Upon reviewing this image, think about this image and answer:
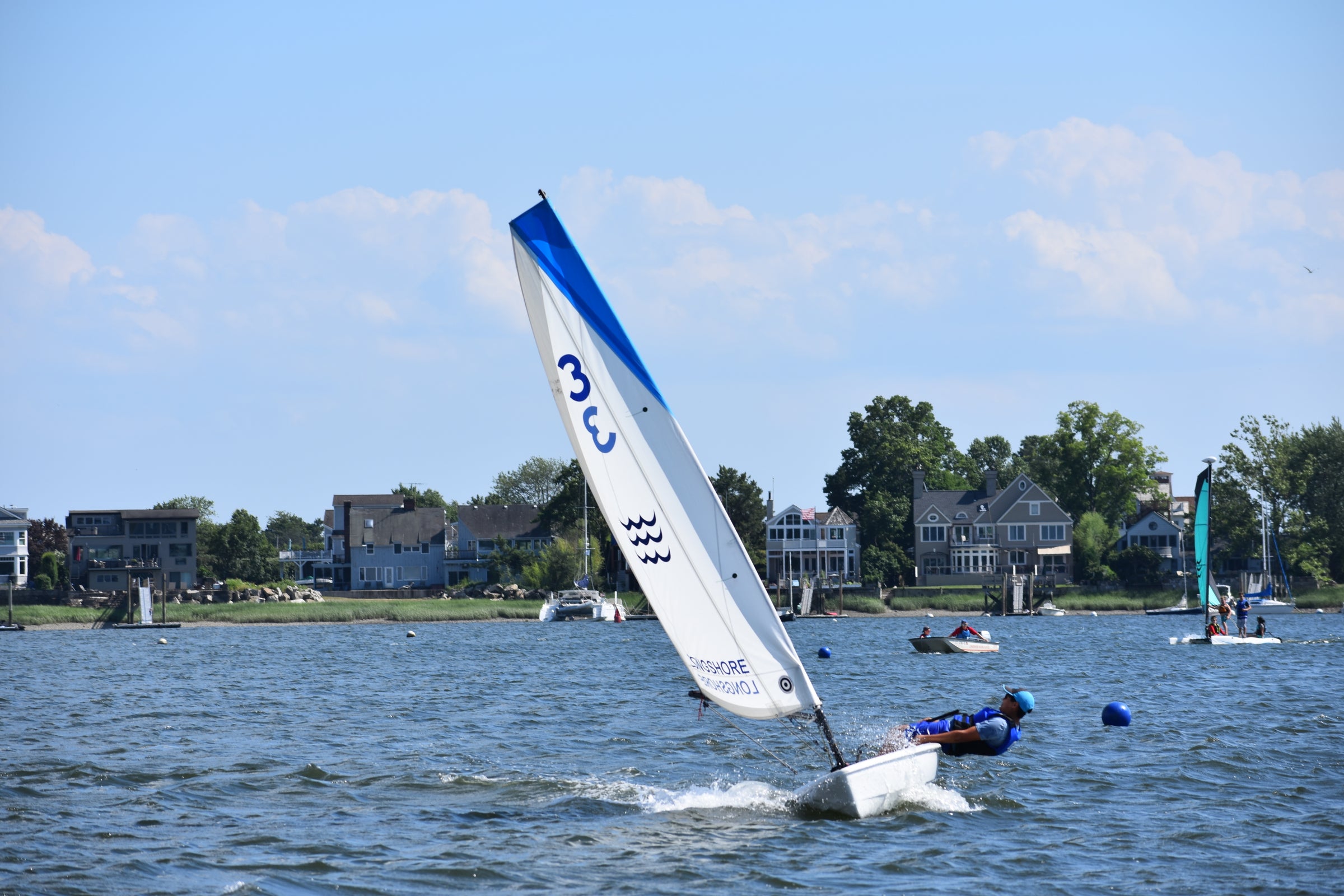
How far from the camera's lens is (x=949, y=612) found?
271 ft

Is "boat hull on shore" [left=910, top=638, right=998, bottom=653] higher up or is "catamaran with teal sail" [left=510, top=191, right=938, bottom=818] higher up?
"catamaran with teal sail" [left=510, top=191, right=938, bottom=818]

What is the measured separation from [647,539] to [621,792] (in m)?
4.43

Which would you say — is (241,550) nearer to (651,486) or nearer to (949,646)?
(949,646)

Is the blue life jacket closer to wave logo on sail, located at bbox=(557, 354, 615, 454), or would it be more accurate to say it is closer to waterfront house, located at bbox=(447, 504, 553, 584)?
wave logo on sail, located at bbox=(557, 354, 615, 454)

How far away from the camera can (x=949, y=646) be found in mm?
44594

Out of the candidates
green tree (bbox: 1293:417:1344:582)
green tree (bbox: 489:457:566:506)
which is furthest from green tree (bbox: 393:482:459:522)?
green tree (bbox: 1293:417:1344:582)

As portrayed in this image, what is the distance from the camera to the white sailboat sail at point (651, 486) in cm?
1230

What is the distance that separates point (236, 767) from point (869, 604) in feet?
225

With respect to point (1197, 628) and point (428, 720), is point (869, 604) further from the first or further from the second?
point (428, 720)

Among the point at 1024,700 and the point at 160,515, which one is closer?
the point at 1024,700

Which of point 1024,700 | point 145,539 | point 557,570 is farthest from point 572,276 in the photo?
point 145,539

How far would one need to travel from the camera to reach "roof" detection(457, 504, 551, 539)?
349 feet

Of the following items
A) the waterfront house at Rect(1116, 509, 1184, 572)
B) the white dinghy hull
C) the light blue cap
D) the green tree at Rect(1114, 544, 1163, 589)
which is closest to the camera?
the white dinghy hull

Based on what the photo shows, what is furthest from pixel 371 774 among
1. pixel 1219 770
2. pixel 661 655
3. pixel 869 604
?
pixel 869 604
